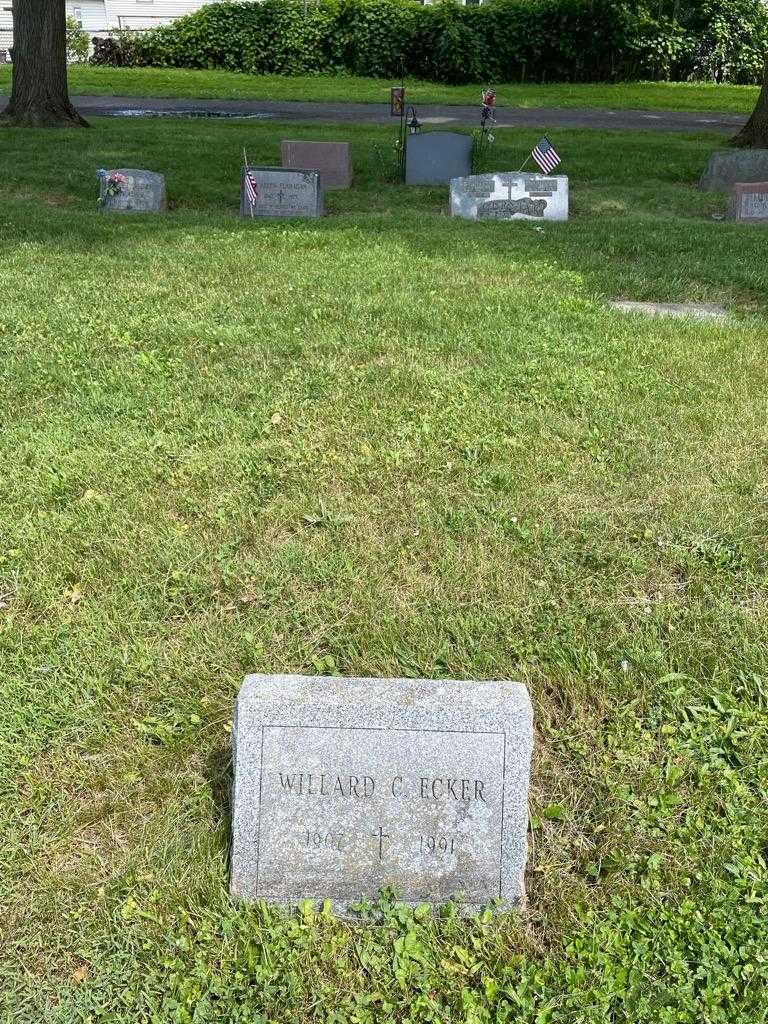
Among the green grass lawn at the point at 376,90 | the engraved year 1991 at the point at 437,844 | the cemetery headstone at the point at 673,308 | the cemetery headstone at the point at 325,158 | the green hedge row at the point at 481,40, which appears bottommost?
the engraved year 1991 at the point at 437,844

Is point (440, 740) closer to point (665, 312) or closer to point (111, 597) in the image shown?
point (111, 597)

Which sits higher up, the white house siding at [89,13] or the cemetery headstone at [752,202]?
the white house siding at [89,13]

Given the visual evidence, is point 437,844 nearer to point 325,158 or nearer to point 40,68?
point 325,158

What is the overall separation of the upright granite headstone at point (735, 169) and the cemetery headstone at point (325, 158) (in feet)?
17.2

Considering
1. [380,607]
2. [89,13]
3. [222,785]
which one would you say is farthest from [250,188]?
[89,13]

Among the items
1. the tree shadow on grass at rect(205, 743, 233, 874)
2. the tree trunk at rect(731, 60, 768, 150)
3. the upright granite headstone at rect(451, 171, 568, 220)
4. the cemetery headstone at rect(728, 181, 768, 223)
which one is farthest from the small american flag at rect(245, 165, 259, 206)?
the tree trunk at rect(731, 60, 768, 150)

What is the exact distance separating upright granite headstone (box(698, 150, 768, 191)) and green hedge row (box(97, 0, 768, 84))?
1936 centimetres

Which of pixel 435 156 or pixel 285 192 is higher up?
pixel 435 156

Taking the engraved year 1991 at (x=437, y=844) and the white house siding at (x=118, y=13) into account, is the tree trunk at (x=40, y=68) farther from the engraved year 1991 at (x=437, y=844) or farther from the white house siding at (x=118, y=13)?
the white house siding at (x=118, y=13)

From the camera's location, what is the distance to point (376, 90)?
88.2 feet

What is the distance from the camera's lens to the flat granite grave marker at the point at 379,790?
242 centimetres

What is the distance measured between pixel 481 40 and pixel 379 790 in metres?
32.5

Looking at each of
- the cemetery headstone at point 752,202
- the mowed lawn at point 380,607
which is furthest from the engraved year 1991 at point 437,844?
the cemetery headstone at point 752,202

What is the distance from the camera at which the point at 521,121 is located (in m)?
20.5
